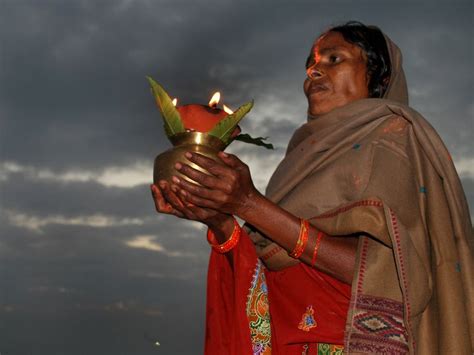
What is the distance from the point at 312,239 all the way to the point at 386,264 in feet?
1.32

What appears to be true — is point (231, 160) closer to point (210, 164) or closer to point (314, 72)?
point (210, 164)

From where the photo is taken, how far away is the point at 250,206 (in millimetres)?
3418

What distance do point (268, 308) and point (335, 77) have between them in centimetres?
154

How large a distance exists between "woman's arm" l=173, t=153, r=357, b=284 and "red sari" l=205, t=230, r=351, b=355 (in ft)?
0.58

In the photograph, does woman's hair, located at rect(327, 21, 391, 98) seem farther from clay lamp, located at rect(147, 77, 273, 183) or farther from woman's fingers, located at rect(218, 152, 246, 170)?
woman's fingers, located at rect(218, 152, 246, 170)

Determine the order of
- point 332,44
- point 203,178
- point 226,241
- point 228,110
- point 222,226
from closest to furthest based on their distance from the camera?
point 203,178, point 228,110, point 222,226, point 226,241, point 332,44

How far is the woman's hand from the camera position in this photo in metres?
3.20

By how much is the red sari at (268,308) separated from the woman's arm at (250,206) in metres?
0.18

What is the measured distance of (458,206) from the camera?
12.9ft

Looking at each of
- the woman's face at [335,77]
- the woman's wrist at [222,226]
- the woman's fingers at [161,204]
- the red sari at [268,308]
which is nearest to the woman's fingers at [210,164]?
the woman's fingers at [161,204]

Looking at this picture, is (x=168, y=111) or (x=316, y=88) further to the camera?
(x=316, y=88)

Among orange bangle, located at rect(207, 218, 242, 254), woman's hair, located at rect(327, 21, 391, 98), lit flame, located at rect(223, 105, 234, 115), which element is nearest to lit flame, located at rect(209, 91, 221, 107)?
lit flame, located at rect(223, 105, 234, 115)

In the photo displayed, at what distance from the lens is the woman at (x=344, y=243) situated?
345cm

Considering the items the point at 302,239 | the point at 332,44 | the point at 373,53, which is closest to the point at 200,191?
the point at 302,239
